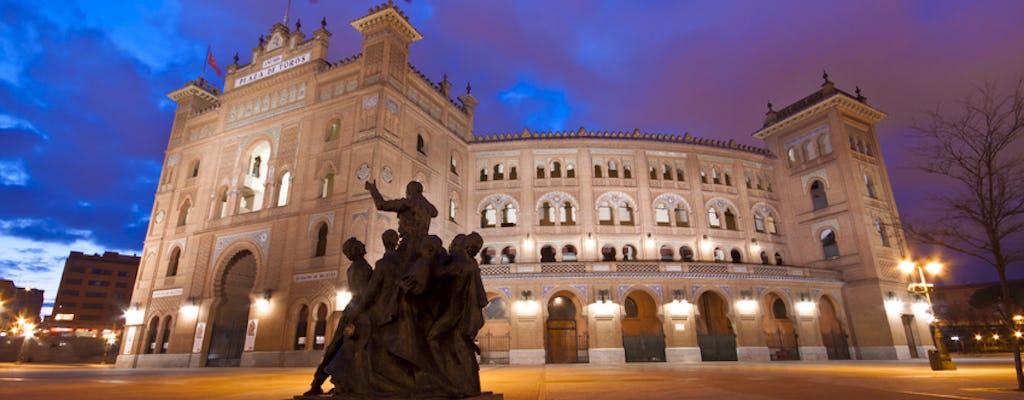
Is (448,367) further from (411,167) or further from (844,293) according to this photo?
(844,293)

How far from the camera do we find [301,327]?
2323cm

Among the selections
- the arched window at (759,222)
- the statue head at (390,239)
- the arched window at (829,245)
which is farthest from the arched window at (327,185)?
the arched window at (829,245)

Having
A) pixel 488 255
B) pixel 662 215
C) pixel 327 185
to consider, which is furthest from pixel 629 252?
pixel 327 185

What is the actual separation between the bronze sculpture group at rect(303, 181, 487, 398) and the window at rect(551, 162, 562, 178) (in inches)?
1028

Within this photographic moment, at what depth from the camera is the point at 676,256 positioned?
29984mm

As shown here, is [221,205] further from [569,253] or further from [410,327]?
[410,327]

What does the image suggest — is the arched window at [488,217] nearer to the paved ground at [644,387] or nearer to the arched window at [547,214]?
the arched window at [547,214]

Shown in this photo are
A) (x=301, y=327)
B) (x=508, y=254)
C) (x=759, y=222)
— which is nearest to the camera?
(x=301, y=327)

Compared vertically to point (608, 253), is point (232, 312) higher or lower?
lower

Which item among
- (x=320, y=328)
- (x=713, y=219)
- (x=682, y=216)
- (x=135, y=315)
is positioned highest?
(x=682, y=216)

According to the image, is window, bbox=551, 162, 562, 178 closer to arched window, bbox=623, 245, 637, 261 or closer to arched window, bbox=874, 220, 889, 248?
arched window, bbox=623, 245, 637, 261

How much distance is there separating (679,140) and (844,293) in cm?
1323

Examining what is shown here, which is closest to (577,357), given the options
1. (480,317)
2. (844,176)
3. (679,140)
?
(679,140)

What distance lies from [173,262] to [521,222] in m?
20.8
